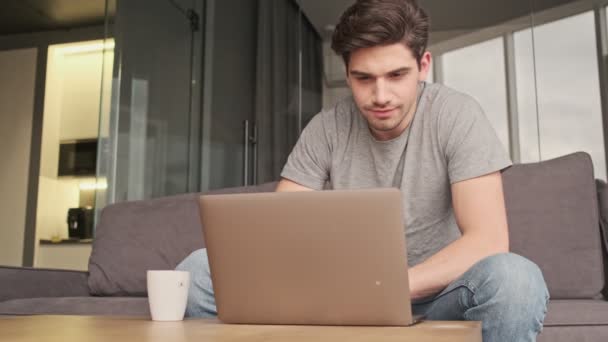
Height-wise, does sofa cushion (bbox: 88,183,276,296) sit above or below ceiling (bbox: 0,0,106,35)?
A: below

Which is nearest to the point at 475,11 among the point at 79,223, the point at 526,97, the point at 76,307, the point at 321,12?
the point at 526,97

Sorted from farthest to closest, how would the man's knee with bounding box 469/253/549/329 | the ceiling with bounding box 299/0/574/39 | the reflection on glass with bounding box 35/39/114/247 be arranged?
the reflection on glass with bounding box 35/39/114/247, the ceiling with bounding box 299/0/574/39, the man's knee with bounding box 469/253/549/329

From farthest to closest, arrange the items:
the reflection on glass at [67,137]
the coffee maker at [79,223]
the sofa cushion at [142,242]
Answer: the reflection on glass at [67,137], the coffee maker at [79,223], the sofa cushion at [142,242]

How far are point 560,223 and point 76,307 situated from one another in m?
1.35

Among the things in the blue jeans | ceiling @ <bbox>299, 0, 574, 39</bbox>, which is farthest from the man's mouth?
ceiling @ <bbox>299, 0, 574, 39</bbox>

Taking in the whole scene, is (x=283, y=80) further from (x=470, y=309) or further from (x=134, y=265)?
(x=470, y=309)

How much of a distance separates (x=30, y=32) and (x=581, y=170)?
4.89m

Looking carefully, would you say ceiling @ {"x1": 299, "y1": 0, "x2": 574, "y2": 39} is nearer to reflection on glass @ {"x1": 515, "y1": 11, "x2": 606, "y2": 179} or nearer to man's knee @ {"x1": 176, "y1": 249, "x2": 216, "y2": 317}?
reflection on glass @ {"x1": 515, "y1": 11, "x2": 606, "y2": 179}

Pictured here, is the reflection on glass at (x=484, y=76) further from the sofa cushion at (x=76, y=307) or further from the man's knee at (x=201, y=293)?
the man's knee at (x=201, y=293)

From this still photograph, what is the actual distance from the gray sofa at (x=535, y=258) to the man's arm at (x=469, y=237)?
362 mm

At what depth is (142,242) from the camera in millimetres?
2148

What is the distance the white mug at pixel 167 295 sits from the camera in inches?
38.8

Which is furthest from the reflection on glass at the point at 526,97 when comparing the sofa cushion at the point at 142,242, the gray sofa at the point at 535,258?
the sofa cushion at the point at 142,242

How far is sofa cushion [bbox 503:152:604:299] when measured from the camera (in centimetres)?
170
